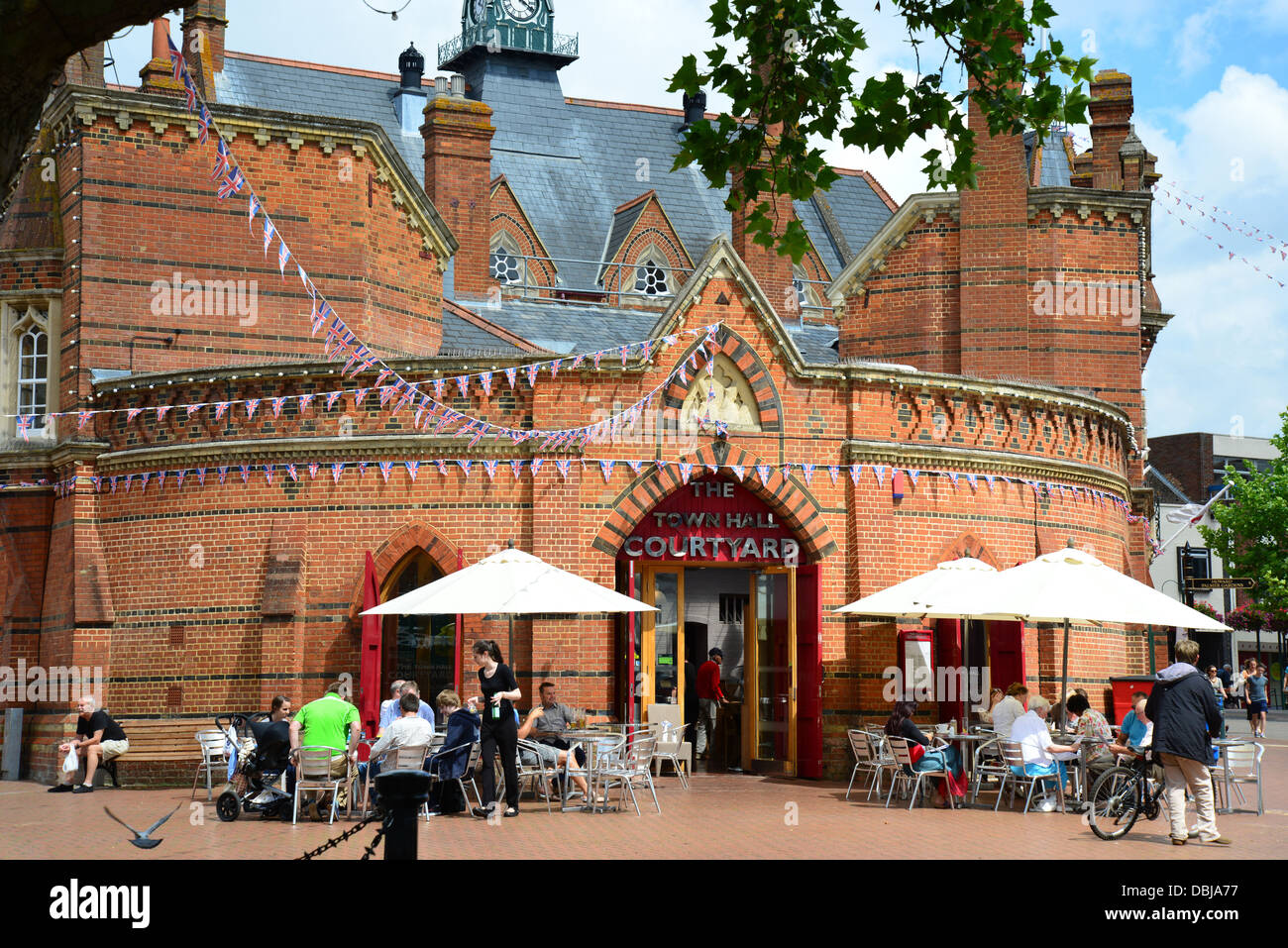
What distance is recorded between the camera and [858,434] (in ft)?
63.4

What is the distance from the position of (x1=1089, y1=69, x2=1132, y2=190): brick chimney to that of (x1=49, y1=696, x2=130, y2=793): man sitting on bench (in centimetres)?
2081

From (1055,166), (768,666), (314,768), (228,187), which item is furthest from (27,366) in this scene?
(1055,166)

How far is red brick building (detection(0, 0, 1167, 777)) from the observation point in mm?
18344

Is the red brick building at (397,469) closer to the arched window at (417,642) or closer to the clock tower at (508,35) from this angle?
the arched window at (417,642)

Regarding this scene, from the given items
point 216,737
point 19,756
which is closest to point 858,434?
point 216,737

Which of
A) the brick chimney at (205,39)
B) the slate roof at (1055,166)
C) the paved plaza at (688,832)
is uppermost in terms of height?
the brick chimney at (205,39)

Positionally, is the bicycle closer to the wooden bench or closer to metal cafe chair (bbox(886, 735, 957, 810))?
metal cafe chair (bbox(886, 735, 957, 810))

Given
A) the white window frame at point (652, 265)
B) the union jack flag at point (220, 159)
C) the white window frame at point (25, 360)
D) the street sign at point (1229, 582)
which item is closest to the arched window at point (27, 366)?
the white window frame at point (25, 360)

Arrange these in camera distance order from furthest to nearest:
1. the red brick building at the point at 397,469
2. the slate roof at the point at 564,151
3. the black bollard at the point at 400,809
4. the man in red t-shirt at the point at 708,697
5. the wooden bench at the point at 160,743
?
1. the slate roof at the point at 564,151
2. the man in red t-shirt at the point at 708,697
3. the red brick building at the point at 397,469
4. the wooden bench at the point at 160,743
5. the black bollard at the point at 400,809

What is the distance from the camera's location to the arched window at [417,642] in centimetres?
1852

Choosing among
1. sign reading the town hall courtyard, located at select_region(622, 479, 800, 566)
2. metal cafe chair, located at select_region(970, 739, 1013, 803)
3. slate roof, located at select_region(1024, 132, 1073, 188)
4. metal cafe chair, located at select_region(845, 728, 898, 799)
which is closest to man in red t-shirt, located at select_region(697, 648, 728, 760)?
sign reading the town hall courtyard, located at select_region(622, 479, 800, 566)

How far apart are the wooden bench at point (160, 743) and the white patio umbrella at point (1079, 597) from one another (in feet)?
32.1

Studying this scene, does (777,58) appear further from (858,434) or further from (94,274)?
(94,274)
